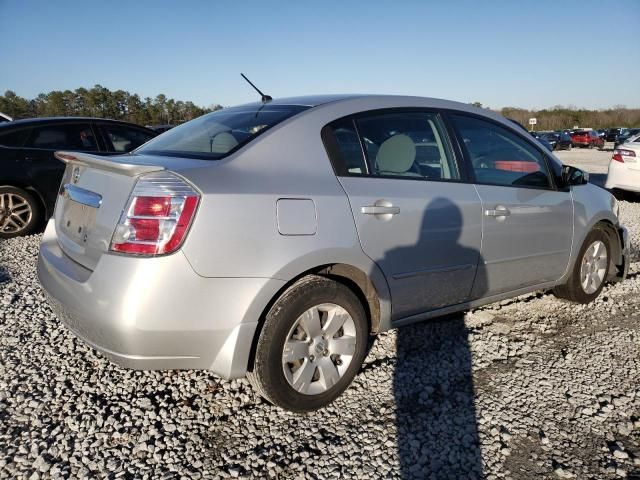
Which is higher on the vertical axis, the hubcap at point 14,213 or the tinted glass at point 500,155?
the tinted glass at point 500,155

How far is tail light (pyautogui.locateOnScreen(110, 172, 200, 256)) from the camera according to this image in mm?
2037

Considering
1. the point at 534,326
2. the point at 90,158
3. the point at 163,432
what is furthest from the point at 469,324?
the point at 90,158

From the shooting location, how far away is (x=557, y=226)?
3.64 metres

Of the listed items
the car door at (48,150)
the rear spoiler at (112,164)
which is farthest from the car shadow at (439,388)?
the car door at (48,150)

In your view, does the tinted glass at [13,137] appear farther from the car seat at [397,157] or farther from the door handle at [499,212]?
the door handle at [499,212]

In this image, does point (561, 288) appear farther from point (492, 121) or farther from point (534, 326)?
point (492, 121)

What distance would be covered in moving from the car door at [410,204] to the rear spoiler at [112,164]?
3.16 ft

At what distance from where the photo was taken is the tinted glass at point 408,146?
9.12ft

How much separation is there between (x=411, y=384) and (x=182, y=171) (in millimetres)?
1782

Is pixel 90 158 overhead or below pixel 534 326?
overhead

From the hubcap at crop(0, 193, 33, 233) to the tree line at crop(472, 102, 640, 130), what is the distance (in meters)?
62.4

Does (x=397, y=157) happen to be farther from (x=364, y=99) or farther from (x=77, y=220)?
(x=77, y=220)

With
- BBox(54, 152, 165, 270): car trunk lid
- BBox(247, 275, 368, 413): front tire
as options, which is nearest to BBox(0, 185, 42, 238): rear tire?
BBox(54, 152, 165, 270): car trunk lid

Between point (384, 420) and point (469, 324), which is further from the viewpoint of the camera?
point (469, 324)
